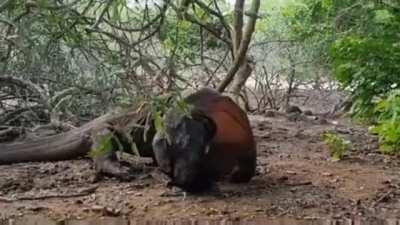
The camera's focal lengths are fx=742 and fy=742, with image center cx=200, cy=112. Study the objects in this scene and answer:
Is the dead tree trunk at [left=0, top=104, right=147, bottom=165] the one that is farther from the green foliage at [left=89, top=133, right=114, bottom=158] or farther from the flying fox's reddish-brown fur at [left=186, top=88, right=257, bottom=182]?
the green foliage at [left=89, top=133, right=114, bottom=158]

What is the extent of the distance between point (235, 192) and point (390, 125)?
2113mm

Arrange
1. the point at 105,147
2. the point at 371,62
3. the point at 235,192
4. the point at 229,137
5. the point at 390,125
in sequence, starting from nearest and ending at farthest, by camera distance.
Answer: the point at 105,147
the point at 235,192
the point at 229,137
the point at 390,125
the point at 371,62

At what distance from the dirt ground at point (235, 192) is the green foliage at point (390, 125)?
7.1 inches

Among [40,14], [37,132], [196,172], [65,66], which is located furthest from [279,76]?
[40,14]

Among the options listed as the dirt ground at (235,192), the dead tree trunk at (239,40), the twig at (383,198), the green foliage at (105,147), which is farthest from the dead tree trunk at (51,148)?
the dead tree trunk at (239,40)

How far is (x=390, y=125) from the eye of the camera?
6.24 metres

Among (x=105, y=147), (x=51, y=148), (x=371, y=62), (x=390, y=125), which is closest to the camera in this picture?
(x=105, y=147)

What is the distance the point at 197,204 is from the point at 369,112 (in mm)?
3538

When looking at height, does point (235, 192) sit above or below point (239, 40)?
below

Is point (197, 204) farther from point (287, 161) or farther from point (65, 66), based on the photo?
point (65, 66)

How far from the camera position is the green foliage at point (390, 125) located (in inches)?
245

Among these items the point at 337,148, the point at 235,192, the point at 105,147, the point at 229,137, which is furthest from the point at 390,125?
the point at 105,147

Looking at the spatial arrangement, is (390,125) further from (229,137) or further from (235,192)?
(235,192)

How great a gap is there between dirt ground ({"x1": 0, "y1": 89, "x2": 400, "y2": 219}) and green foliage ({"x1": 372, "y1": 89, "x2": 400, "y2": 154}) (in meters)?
0.18
